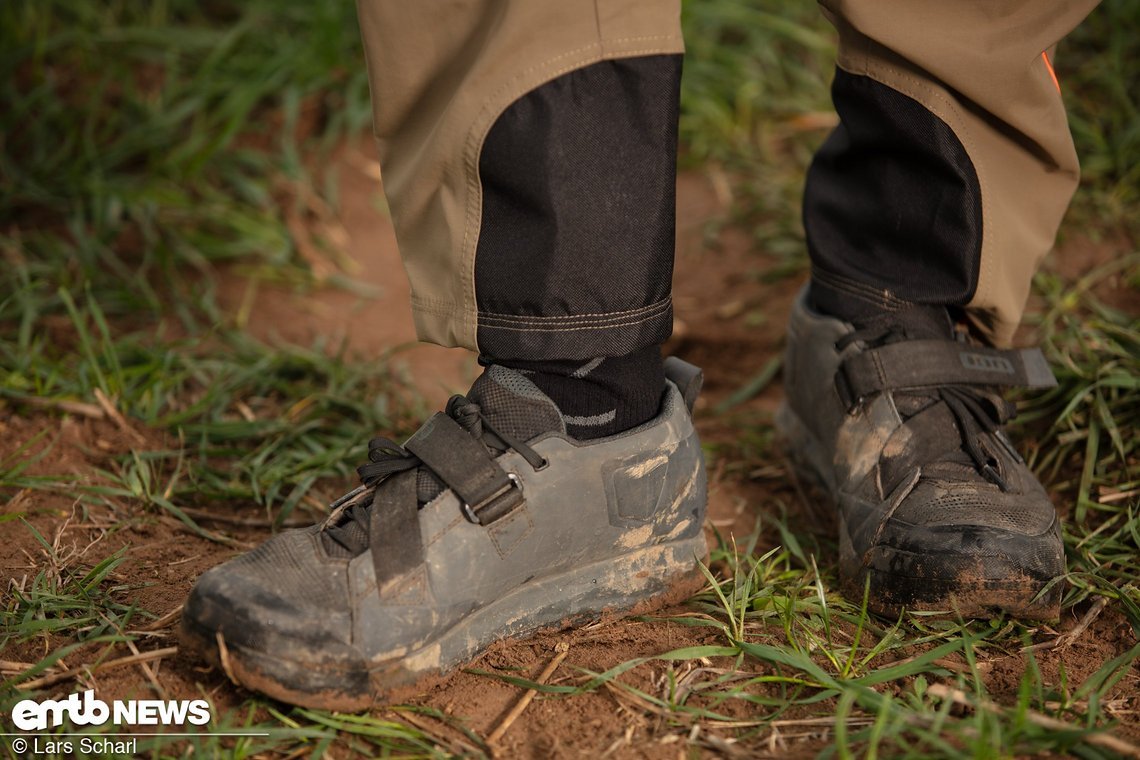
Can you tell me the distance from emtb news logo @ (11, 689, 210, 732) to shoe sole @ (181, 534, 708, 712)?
60 mm

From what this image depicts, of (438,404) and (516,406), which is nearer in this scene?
(516,406)

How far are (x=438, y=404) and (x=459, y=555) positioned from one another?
84 cm

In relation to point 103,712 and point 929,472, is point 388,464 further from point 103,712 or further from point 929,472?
point 929,472

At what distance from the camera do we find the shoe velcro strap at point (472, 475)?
1195 millimetres

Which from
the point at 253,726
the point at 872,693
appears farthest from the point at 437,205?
the point at 872,693

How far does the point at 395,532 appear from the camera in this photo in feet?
3.87

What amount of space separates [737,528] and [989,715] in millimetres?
625

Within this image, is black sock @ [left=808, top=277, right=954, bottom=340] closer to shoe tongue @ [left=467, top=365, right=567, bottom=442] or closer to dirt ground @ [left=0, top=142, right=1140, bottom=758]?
dirt ground @ [left=0, top=142, right=1140, bottom=758]

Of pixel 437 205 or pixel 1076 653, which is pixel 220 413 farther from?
pixel 1076 653

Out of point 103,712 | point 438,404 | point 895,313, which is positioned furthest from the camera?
point 438,404

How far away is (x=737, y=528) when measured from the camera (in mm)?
1667

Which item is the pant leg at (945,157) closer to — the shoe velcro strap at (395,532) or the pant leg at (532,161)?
the pant leg at (532,161)

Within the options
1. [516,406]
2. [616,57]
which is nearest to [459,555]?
[516,406]

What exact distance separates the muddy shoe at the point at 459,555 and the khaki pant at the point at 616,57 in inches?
5.9
